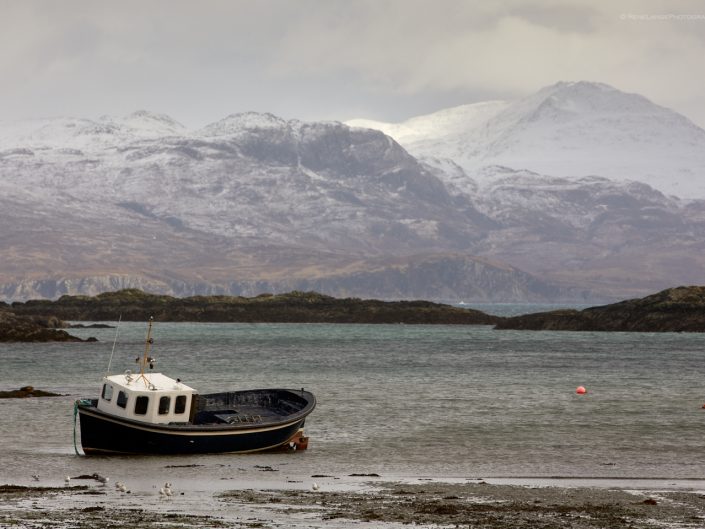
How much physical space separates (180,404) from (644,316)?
136 metres

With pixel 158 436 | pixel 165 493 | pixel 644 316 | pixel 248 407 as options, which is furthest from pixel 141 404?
pixel 644 316

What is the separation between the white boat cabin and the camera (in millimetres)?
44750

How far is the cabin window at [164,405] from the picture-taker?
4497cm

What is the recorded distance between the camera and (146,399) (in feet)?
147

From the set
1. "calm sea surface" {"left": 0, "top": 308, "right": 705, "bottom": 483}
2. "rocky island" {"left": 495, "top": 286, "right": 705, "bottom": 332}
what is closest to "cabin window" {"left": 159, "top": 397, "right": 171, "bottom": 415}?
"calm sea surface" {"left": 0, "top": 308, "right": 705, "bottom": 483}

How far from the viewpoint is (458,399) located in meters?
70.9

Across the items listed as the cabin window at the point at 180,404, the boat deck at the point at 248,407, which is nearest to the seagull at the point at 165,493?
the cabin window at the point at 180,404

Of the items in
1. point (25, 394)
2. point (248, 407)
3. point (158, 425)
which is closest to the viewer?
point (158, 425)

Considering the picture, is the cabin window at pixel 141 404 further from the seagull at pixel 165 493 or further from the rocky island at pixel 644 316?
the rocky island at pixel 644 316

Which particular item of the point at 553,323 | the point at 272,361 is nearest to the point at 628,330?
the point at 553,323

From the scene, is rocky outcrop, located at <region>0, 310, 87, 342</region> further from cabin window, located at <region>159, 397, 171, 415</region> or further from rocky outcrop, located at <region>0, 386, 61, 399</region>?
cabin window, located at <region>159, 397, 171, 415</region>

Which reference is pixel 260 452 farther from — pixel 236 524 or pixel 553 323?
pixel 553 323

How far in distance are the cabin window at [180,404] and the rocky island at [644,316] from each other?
12939 centimetres

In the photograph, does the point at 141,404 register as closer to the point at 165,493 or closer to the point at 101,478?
the point at 101,478
